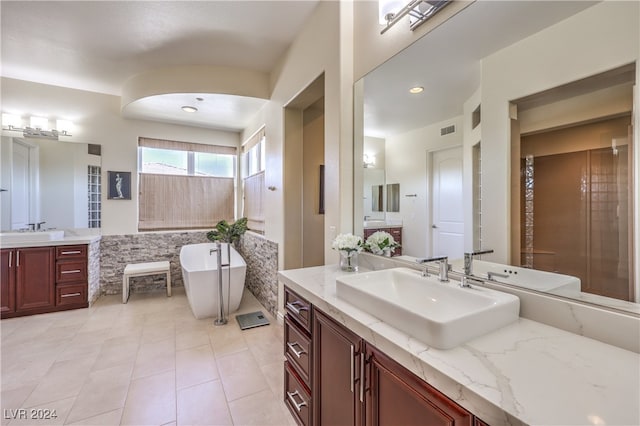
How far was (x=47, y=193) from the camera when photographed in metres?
3.67

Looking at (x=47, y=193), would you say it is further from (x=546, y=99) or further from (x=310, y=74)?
(x=546, y=99)

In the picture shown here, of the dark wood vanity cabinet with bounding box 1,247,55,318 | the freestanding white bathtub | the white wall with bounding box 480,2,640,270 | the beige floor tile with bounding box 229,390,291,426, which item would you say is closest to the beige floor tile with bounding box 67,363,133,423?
the beige floor tile with bounding box 229,390,291,426

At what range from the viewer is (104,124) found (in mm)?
4020

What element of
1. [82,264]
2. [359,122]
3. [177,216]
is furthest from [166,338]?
[359,122]

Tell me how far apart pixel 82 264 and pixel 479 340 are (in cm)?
439

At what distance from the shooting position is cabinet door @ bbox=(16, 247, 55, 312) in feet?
10.5

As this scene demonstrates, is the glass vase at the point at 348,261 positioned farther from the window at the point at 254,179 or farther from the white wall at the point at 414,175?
the window at the point at 254,179

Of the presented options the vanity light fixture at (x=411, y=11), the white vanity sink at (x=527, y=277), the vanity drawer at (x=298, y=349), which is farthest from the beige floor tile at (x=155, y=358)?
the vanity light fixture at (x=411, y=11)

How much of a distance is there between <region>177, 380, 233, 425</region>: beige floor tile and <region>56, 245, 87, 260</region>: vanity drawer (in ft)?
8.57

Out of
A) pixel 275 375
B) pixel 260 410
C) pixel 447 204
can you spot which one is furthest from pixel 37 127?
pixel 447 204

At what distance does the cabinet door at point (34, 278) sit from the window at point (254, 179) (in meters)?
2.45

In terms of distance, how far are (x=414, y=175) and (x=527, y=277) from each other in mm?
856

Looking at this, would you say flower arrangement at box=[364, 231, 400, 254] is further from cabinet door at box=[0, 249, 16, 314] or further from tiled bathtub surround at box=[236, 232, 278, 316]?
cabinet door at box=[0, 249, 16, 314]

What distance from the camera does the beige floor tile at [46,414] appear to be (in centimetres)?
169
